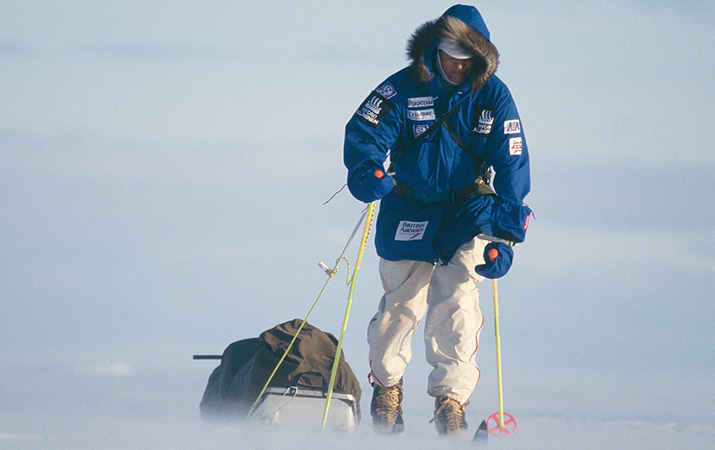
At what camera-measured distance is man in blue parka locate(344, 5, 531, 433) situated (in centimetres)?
577

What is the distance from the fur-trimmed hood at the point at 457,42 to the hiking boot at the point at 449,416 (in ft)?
5.86

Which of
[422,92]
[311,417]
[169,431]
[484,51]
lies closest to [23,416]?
[169,431]

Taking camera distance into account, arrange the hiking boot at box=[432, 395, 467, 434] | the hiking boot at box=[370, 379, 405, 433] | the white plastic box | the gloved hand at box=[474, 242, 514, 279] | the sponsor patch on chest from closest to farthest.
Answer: the gloved hand at box=[474, 242, 514, 279], the hiking boot at box=[432, 395, 467, 434], the sponsor patch on chest, the hiking boot at box=[370, 379, 405, 433], the white plastic box

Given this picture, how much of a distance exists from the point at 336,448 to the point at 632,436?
165 cm

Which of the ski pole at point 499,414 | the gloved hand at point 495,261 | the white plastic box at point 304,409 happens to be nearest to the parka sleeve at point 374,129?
the gloved hand at point 495,261

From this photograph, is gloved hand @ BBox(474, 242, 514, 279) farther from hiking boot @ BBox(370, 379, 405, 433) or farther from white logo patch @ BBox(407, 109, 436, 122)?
hiking boot @ BBox(370, 379, 405, 433)

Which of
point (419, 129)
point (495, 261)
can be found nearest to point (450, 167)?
point (419, 129)

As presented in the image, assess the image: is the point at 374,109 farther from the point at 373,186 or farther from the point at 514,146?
the point at 514,146

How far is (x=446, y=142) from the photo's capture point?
5820 millimetres

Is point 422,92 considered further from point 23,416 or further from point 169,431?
point 23,416

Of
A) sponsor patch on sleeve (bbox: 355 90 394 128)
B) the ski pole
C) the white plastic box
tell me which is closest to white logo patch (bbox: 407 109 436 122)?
sponsor patch on sleeve (bbox: 355 90 394 128)

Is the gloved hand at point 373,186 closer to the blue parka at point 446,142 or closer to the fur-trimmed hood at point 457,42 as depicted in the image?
the blue parka at point 446,142

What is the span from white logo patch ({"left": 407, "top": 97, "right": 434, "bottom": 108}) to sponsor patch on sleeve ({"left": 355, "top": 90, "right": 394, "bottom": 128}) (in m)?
0.11

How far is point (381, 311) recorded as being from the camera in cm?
612
